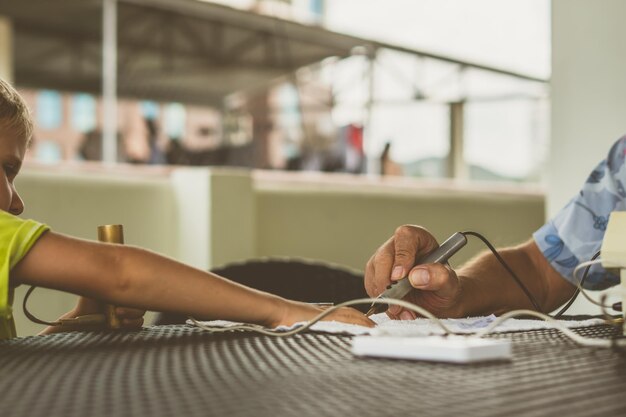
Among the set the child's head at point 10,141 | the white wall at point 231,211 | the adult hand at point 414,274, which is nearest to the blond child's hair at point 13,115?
the child's head at point 10,141

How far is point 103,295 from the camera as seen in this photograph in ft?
2.41

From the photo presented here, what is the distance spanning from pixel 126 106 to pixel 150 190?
399cm

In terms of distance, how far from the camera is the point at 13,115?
3.32ft

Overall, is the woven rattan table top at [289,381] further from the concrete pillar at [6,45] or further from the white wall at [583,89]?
the concrete pillar at [6,45]

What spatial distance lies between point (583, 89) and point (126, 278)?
5.31 feet

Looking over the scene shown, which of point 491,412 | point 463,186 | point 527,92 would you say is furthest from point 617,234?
point 527,92

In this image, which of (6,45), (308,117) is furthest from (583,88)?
(6,45)

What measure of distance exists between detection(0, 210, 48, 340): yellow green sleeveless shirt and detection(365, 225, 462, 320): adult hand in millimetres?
386

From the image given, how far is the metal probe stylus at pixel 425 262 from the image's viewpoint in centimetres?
91

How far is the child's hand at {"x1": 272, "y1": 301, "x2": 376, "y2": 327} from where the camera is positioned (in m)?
0.78

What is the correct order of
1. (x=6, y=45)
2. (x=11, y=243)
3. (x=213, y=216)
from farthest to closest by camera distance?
1. (x=6, y=45)
2. (x=213, y=216)
3. (x=11, y=243)

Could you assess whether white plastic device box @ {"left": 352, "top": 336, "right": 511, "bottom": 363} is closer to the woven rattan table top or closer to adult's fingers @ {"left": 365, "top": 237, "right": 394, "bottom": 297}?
the woven rattan table top

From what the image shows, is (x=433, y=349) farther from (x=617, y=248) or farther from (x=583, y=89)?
(x=583, y=89)

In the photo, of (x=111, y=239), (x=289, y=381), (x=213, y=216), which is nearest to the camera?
(x=289, y=381)
